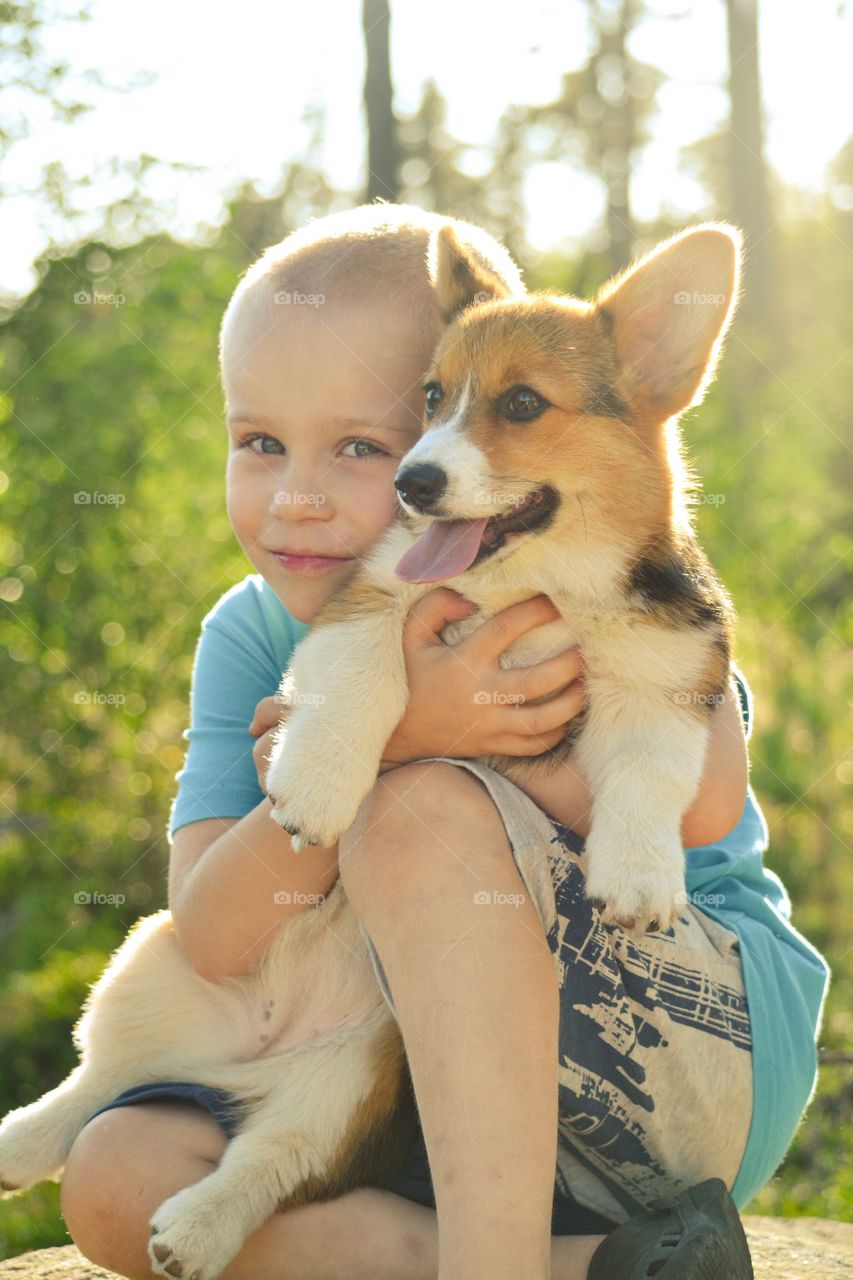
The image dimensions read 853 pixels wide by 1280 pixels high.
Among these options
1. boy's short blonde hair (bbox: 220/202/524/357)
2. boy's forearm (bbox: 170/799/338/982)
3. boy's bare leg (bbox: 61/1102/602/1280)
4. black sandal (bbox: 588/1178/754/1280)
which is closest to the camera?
black sandal (bbox: 588/1178/754/1280)

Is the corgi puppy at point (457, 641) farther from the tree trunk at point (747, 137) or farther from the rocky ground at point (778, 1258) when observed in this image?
the tree trunk at point (747, 137)

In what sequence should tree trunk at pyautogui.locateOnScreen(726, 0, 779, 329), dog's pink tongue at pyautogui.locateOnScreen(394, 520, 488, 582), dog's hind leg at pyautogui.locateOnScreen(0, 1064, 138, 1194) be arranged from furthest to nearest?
1. tree trunk at pyautogui.locateOnScreen(726, 0, 779, 329)
2. dog's hind leg at pyautogui.locateOnScreen(0, 1064, 138, 1194)
3. dog's pink tongue at pyautogui.locateOnScreen(394, 520, 488, 582)

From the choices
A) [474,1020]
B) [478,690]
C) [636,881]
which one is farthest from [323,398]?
[474,1020]

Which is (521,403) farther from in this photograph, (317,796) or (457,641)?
(317,796)

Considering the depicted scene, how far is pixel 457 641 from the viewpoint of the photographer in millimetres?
2982

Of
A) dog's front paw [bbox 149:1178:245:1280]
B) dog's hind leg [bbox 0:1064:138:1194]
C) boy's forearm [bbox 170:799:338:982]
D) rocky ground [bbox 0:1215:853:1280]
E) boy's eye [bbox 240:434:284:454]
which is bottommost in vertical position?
rocky ground [bbox 0:1215:853:1280]

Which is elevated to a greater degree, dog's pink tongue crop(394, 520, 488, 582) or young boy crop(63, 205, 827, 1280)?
dog's pink tongue crop(394, 520, 488, 582)

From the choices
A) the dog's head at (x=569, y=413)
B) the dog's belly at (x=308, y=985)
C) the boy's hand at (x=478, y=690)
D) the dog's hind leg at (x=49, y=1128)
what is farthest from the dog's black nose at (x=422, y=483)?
the dog's hind leg at (x=49, y=1128)

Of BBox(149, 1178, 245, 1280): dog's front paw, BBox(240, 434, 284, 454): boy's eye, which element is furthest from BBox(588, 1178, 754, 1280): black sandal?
BBox(240, 434, 284, 454): boy's eye

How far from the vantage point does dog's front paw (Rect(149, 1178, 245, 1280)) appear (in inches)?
97.7

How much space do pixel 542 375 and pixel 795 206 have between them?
2074 centimetres

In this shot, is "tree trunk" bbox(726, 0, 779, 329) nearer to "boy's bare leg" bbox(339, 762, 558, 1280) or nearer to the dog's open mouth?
the dog's open mouth

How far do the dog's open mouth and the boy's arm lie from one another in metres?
0.50

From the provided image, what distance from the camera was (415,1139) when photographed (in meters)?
2.89
